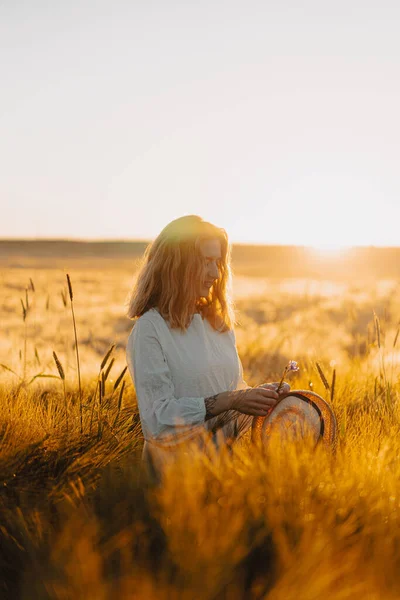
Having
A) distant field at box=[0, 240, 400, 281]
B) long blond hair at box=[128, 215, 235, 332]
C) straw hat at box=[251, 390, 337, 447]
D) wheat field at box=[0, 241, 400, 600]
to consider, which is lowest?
distant field at box=[0, 240, 400, 281]

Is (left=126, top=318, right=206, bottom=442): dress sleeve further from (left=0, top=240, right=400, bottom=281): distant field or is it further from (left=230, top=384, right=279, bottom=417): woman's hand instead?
(left=0, top=240, right=400, bottom=281): distant field

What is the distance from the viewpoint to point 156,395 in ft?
9.86

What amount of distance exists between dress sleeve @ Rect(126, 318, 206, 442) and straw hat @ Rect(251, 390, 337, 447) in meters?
0.26

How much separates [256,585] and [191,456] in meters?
0.75

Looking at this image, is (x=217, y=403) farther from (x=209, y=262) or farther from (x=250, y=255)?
(x=250, y=255)

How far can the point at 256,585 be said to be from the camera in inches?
79.8

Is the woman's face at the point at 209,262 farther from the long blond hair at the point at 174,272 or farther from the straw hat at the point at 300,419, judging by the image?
the straw hat at the point at 300,419

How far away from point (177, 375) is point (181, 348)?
127 millimetres

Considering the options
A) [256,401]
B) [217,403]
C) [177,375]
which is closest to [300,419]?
[256,401]

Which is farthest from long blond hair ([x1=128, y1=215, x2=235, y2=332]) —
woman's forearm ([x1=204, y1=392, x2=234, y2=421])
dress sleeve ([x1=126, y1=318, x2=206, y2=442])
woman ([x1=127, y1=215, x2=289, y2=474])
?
woman's forearm ([x1=204, y1=392, x2=234, y2=421])

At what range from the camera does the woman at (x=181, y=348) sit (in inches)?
116

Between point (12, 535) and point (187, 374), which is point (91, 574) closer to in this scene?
point (12, 535)

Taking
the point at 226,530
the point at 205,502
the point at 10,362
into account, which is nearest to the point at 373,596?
the point at 226,530

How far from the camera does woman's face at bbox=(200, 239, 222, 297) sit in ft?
10.6
